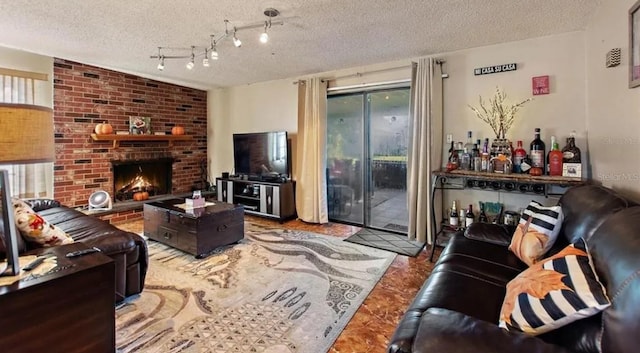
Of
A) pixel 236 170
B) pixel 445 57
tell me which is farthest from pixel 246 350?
pixel 236 170

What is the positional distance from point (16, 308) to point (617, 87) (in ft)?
11.4

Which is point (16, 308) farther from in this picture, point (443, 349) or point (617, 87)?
point (617, 87)

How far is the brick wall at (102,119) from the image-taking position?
4.12 metres

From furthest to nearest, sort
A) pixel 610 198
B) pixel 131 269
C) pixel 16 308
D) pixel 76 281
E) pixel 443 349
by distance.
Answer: pixel 131 269
pixel 610 198
pixel 76 281
pixel 16 308
pixel 443 349

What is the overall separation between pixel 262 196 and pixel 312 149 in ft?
3.44

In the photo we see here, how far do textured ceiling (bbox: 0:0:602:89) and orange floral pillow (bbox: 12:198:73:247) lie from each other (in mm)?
1634

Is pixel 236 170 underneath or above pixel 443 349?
above

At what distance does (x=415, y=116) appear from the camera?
3.58m

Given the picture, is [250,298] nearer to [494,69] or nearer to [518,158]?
[518,158]

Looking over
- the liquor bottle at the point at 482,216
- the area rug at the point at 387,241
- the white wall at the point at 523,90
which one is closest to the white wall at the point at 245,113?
the area rug at the point at 387,241

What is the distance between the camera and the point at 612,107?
218 centimetres

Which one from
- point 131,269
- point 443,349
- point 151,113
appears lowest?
point 131,269

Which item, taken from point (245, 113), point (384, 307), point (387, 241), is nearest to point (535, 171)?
point (387, 241)

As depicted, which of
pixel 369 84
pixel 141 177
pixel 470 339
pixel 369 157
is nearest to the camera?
pixel 470 339
